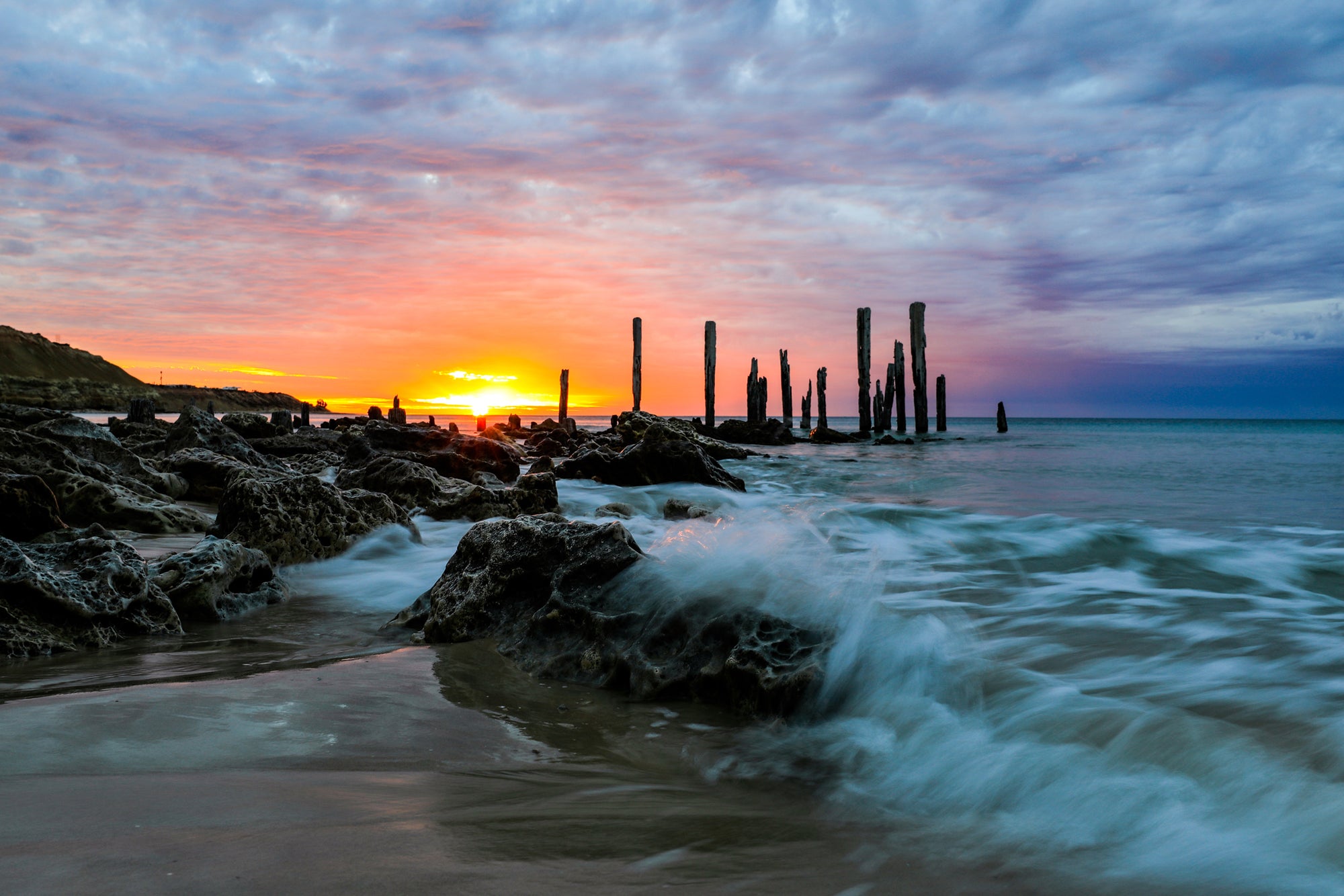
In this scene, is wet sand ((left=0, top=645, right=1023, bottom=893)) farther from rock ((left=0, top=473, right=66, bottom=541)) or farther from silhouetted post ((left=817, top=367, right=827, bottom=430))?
silhouetted post ((left=817, top=367, right=827, bottom=430))

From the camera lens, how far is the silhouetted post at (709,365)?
3038 cm

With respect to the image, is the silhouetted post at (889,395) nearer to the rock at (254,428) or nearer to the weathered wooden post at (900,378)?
the weathered wooden post at (900,378)

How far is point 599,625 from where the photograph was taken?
3078 millimetres

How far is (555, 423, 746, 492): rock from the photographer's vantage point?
10195 millimetres

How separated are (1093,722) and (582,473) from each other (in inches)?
358

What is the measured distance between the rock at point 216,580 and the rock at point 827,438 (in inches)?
948

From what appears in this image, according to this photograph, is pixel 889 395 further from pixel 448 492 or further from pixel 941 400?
Answer: pixel 448 492

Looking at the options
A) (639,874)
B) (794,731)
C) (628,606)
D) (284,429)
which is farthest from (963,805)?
(284,429)

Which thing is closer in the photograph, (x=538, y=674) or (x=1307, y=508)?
(x=538, y=674)

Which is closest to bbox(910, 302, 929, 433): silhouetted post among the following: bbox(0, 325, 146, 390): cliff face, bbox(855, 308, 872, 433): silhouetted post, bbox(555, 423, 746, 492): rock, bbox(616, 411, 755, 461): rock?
bbox(855, 308, 872, 433): silhouetted post

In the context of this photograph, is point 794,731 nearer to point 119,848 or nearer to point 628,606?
point 628,606

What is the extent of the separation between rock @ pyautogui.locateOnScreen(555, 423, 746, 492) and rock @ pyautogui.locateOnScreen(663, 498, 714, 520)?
266cm

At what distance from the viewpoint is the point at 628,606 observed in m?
3.17

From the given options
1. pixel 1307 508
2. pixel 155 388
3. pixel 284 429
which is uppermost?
pixel 155 388
